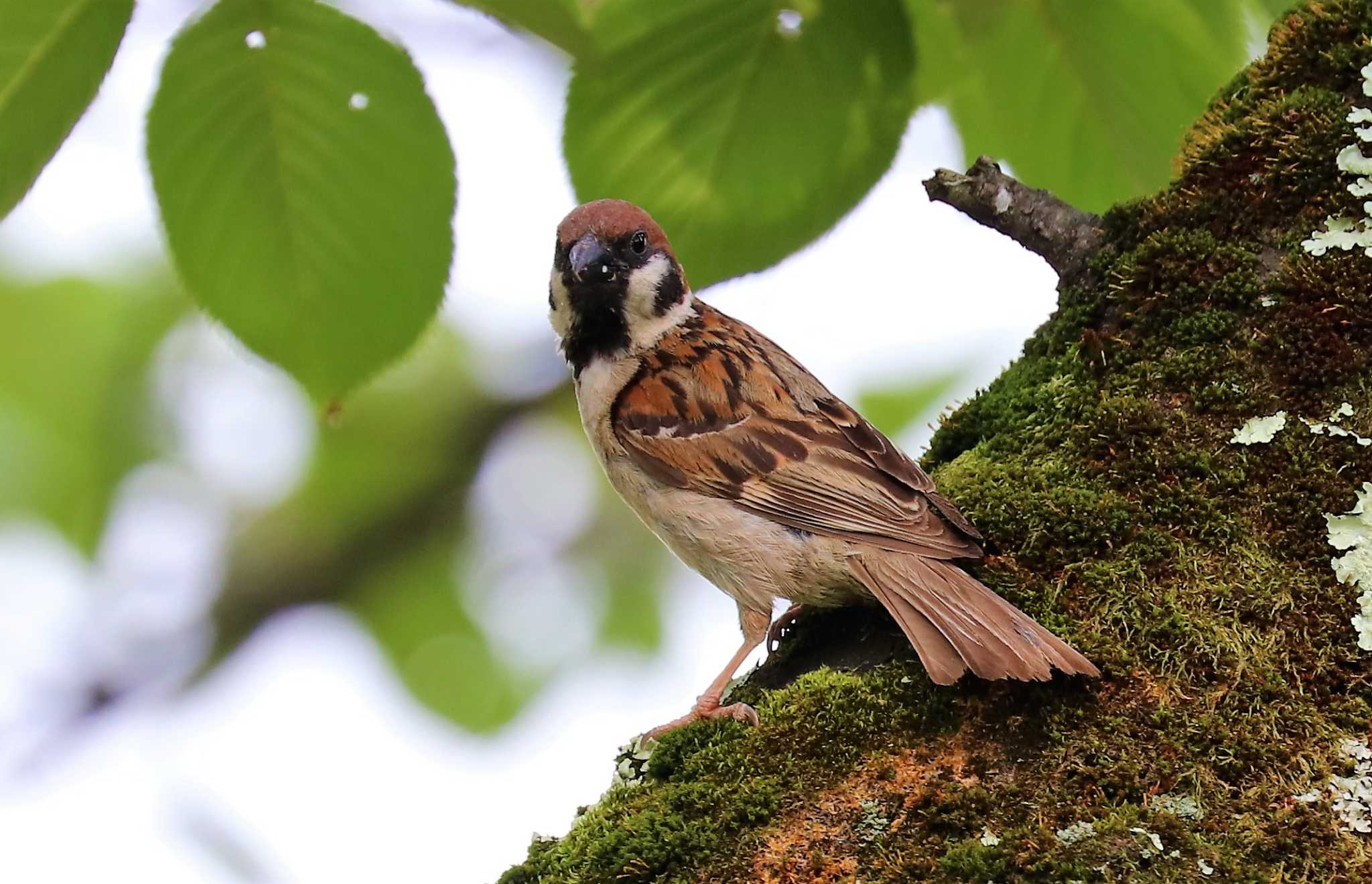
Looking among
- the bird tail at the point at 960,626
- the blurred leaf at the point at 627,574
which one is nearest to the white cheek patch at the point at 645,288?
the bird tail at the point at 960,626

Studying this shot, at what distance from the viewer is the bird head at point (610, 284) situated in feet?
11.9

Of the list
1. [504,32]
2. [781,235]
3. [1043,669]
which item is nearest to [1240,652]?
[1043,669]

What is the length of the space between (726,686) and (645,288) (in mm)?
1322

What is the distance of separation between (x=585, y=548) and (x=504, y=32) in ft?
12.3

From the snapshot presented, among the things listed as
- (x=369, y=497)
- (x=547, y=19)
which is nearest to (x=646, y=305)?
(x=369, y=497)

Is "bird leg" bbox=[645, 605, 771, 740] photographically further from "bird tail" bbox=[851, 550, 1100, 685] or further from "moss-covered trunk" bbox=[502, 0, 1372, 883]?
"bird tail" bbox=[851, 550, 1100, 685]

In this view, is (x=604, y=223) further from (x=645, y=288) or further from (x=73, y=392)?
(x=73, y=392)

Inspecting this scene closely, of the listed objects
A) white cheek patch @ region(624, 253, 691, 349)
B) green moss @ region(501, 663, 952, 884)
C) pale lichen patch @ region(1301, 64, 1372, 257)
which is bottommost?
green moss @ region(501, 663, 952, 884)

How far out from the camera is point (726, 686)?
2889mm

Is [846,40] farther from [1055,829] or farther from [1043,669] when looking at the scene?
[1055,829]

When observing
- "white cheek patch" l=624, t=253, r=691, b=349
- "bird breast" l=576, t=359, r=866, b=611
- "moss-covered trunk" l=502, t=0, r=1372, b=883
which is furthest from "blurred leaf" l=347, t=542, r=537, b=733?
"moss-covered trunk" l=502, t=0, r=1372, b=883

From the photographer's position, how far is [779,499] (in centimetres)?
316

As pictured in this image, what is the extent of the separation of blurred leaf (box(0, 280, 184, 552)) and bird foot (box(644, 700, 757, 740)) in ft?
7.98

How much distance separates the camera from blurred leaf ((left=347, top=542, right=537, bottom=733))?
4316 millimetres
